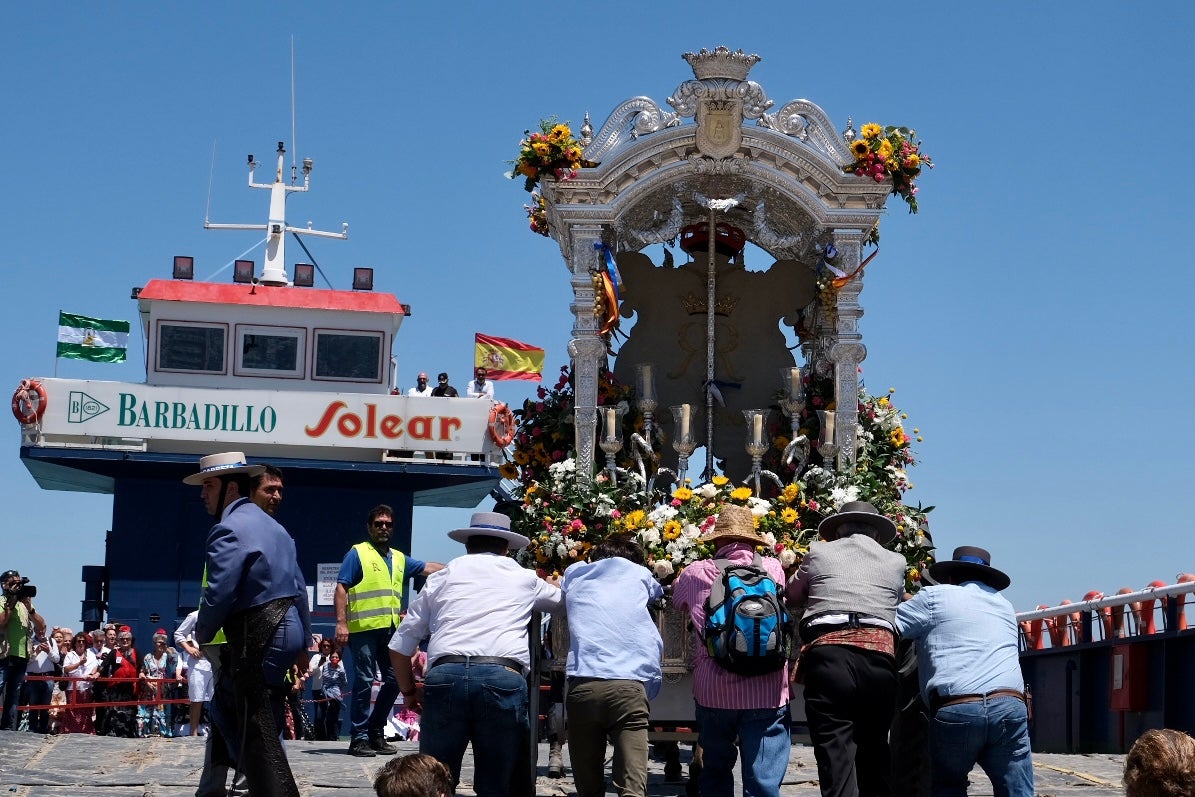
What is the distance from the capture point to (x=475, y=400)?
3444 cm

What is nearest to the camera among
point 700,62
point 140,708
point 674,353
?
point 700,62

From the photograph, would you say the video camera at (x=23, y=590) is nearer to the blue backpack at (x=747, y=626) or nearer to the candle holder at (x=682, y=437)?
the candle holder at (x=682, y=437)

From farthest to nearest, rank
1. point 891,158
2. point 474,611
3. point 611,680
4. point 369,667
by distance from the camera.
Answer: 1. point 891,158
2. point 369,667
3. point 611,680
4. point 474,611

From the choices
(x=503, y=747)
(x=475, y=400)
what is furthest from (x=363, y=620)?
(x=475, y=400)

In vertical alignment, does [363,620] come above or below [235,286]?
below

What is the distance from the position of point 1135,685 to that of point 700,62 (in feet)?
23.8

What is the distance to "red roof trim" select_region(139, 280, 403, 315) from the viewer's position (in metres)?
33.8

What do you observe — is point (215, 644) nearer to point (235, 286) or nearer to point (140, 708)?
point (140, 708)

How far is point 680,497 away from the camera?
12602mm

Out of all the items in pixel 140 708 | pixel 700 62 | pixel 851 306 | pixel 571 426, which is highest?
pixel 700 62

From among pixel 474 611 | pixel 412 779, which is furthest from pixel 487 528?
pixel 412 779

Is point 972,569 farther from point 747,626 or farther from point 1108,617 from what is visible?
point 1108,617

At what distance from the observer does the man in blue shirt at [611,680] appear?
9172mm

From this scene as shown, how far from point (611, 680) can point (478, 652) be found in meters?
0.84
